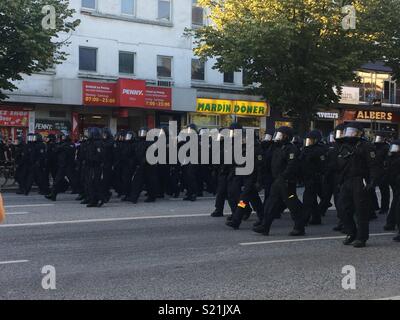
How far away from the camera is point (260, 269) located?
7.83m

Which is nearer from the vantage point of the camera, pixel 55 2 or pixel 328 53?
pixel 55 2

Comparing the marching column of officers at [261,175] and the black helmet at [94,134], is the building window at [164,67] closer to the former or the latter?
the marching column of officers at [261,175]

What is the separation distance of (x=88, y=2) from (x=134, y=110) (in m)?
5.45

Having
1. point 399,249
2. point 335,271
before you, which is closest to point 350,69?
point 399,249

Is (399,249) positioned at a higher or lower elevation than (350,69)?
lower

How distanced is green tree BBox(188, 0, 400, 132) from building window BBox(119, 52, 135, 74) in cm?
534

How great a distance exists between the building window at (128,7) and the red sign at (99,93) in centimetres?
402

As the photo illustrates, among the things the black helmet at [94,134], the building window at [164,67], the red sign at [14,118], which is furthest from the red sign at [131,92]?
the black helmet at [94,134]

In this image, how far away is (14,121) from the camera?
2661 cm

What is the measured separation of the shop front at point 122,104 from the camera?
27.9m

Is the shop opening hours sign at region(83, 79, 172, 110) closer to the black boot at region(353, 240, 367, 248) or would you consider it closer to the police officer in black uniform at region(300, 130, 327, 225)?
the police officer in black uniform at region(300, 130, 327, 225)

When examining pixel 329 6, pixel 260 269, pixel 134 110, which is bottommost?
pixel 260 269
